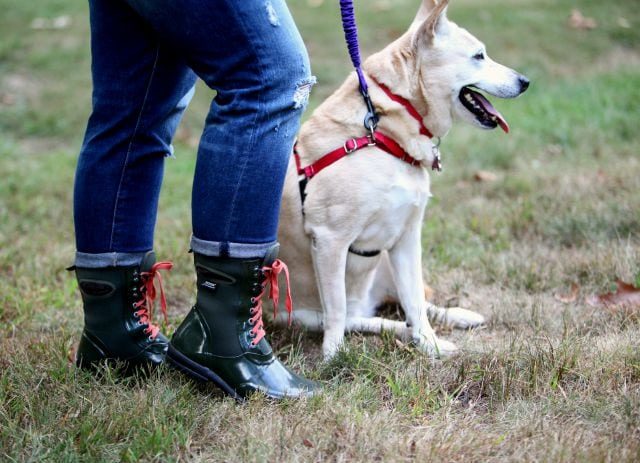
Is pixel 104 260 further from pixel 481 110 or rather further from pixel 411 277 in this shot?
pixel 481 110

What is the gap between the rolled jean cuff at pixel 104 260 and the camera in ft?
6.89

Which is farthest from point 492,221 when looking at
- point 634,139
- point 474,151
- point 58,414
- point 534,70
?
point 534,70

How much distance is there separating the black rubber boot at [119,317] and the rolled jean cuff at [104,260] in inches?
0.5

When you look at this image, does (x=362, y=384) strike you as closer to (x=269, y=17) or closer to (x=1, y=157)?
(x=269, y=17)

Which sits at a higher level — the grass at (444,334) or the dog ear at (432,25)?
the dog ear at (432,25)

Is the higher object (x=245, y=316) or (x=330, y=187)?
(x=330, y=187)

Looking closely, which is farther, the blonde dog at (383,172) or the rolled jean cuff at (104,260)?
the blonde dog at (383,172)

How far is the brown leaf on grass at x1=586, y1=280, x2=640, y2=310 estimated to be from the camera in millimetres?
2624

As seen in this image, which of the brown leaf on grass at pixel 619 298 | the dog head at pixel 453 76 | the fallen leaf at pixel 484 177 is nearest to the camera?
the dog head at pixel 453 76

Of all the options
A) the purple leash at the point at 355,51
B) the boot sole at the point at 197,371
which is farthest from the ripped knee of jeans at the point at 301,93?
the boot sole at the point at 197,371

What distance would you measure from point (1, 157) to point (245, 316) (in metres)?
3.97

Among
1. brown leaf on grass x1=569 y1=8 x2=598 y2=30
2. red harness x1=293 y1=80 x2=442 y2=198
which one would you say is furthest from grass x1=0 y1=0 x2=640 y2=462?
brown leaf on grass x1=569 y1=8 x2=598 y2=30

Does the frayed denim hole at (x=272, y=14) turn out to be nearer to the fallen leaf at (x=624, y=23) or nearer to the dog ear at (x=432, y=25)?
the dog ear at (x=432, y=25)

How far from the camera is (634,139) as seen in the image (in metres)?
4.94
